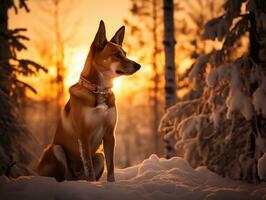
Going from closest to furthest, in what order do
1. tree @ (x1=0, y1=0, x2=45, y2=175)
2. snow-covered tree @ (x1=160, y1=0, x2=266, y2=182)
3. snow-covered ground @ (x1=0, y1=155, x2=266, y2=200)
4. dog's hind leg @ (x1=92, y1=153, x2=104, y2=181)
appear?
snow-covered ground @ (x1=0, y1=155, x2=266, y2=200)
dog's hind leg @ (x1=92, y1=153, x2=104, y2=181)
snow-covered tree @ (x1=160, y1=0, x2=266, y2=182)
tree @ (x1=0, y1=0, x2=45, y2=175)

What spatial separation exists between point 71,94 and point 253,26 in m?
3.74

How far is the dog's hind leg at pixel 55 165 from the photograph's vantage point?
5984 mm

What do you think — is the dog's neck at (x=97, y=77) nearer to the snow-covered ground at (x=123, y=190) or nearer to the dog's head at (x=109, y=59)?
the dog's head at (x=109, y=59)

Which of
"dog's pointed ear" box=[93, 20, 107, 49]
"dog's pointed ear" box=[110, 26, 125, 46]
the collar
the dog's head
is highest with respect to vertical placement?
"dog's pointed ear" box=[110, 26, 125, 46]

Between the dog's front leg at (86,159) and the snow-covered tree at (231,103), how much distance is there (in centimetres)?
256

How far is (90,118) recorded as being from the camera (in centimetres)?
565

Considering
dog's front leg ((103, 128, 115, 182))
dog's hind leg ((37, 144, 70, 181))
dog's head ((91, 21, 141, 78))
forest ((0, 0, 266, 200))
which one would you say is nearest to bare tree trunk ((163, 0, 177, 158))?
forest ((0, 0, 266, 200))

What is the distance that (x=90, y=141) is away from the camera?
5.88 m

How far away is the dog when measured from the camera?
570cm

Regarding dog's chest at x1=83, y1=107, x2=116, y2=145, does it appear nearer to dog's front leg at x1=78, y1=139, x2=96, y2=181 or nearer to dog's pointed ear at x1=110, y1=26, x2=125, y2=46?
dog's front leg at x1=78, y1=139, x2=96, y2=181

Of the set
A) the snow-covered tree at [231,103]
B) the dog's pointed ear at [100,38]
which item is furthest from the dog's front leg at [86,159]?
the snow-covered tree at [231,103]

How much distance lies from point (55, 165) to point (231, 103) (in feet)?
10.6

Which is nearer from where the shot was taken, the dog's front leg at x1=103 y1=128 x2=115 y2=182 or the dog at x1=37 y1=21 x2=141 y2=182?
the dog at x1=37 y1=21 x2=141 y2=182

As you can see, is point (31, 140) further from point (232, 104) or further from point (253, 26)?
point (253, 26)
